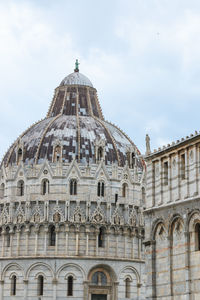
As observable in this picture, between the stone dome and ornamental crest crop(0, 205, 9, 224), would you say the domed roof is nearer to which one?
the stone dome

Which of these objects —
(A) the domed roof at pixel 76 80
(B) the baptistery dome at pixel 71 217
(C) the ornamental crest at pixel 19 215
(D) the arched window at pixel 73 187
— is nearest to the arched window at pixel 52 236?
(B) the baptistery dome at pixel 71 217

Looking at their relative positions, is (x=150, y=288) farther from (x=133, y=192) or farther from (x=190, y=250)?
(x=133, y=192)

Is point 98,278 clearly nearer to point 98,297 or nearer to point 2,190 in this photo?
point 98,297

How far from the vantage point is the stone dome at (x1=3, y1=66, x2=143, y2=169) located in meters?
81.2

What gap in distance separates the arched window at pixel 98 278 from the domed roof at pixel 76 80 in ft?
83.7

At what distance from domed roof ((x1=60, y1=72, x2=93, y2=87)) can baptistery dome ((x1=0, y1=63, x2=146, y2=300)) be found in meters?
7.11

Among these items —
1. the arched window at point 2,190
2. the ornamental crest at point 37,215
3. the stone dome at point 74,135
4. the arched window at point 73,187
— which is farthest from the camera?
the arched window at point 2,190

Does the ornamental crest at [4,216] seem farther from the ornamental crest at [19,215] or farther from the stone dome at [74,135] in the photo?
the stone dome at [74,135]

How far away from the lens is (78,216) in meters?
77.2

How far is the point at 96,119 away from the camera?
87.0 metres

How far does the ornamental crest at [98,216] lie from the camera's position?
7761cm

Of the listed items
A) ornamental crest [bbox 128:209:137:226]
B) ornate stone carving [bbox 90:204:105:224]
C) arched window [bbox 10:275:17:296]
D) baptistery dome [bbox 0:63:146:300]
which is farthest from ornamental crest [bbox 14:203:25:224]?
ornamental crest [bbox 128:209:137:226]

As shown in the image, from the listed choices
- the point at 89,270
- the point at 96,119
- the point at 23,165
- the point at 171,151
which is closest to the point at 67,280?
the point at 89,270

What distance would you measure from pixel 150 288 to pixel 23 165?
3671 centimetres
